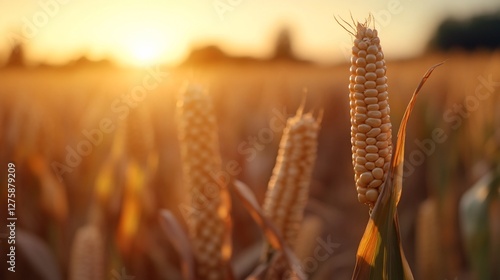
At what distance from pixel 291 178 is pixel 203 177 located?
0.92 feet

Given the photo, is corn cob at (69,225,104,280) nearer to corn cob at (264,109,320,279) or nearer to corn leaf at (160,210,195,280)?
corn leaf at (160,210,195,280)

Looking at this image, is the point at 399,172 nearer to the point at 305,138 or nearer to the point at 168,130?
the point at 305,138

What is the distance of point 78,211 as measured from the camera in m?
4.44

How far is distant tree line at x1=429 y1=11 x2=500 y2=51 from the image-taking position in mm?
44000

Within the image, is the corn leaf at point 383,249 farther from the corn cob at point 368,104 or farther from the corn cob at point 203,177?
the corn cob at point 203,177

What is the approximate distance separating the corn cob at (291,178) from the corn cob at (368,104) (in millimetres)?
491

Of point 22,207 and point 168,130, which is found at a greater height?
point 168,130

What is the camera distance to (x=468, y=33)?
150ft

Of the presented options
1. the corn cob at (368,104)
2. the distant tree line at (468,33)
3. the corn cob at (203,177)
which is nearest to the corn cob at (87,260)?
the corn cob at (203,177)

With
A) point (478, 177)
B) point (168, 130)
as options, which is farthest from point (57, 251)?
point (168, 130)

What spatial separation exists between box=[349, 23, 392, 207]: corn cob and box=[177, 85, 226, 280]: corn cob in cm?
72

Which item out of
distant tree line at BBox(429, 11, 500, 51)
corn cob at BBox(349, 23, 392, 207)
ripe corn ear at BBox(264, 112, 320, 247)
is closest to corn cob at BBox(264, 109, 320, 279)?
ripe corn ear at BBox(264, 112, 320, 247)

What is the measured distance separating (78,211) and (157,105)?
4667 mm

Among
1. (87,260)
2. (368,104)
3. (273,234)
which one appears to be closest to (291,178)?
(273,234)
